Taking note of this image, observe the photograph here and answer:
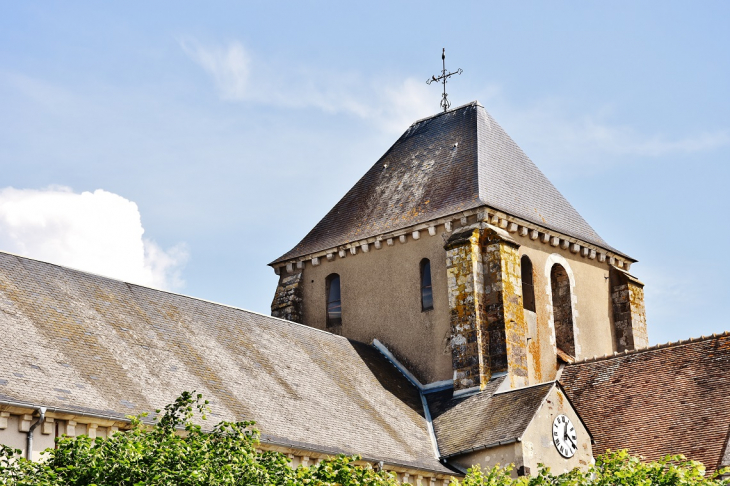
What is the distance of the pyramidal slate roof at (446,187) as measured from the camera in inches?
926

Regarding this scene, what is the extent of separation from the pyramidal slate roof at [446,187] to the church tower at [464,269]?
0.13ft

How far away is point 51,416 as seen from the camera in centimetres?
1336

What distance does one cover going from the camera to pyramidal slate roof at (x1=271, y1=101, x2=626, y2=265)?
23516mm

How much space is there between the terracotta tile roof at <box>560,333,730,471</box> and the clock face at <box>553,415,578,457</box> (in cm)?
82

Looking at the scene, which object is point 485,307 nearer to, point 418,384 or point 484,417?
point 418,384

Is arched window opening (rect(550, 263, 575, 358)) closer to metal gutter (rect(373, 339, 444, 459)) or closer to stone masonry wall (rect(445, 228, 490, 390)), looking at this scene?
stone masonry wall (rect(445, 228, 490, 390))

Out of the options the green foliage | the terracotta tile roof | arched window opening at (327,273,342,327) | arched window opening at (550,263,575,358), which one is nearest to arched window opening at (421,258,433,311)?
arched window opening at (327,273,342,327)

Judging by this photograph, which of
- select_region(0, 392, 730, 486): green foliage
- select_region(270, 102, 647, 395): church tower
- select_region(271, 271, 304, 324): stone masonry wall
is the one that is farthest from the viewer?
select_region(271, 271, 304, 324): stone masonry wall

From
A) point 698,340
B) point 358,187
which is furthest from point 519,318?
point 358,187

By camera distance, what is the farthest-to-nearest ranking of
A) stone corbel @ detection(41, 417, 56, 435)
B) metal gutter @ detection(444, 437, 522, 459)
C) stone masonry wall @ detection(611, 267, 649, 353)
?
stone masonry wall @ detection(611, 267, 649, 353)
metal gutter @ detection(444, 437, 522, 459)
stone corbel @ detection(41, 417, 56, 435)

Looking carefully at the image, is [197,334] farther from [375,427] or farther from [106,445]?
[106,445]

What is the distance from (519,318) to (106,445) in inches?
509

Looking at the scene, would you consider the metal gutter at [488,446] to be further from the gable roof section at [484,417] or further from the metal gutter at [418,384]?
the metal gutter at [418,384]

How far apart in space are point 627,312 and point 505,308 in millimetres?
5149
